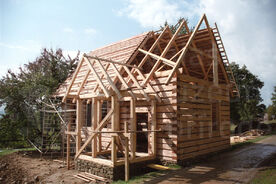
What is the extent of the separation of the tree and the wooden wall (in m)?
13.9

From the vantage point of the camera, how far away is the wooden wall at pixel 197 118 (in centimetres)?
827

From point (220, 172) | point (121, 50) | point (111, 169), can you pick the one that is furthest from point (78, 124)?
point (220, 172)

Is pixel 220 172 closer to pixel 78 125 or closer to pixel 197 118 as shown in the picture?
pixel 197 118

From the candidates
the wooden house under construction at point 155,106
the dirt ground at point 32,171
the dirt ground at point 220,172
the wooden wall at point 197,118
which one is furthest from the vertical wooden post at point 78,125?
the wooden wall at point 197,118

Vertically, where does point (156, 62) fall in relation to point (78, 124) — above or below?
above

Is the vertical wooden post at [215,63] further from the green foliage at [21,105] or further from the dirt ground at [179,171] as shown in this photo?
the green foliage at [21,105]

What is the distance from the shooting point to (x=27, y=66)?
21.0 metres

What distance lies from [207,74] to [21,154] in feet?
37.4

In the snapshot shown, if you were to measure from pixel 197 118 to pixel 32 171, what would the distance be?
741 centimetres

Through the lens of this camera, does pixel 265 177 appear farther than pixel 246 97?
No

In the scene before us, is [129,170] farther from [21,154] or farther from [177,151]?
[21,154]

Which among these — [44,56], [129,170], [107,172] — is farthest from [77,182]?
[44,56]

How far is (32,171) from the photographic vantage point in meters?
9.03

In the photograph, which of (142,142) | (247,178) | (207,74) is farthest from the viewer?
(142,142)
